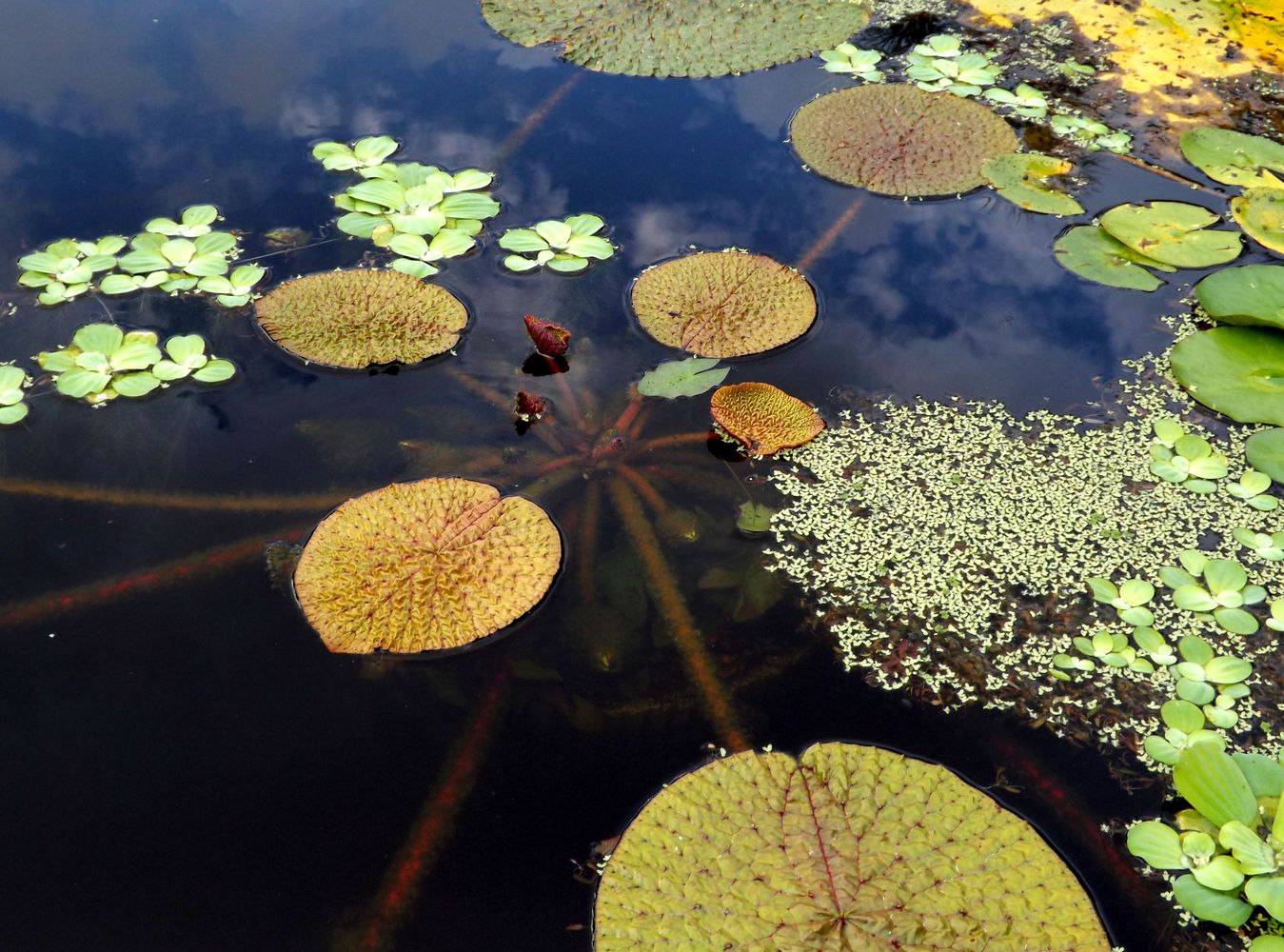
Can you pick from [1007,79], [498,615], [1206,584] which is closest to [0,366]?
[498,615]

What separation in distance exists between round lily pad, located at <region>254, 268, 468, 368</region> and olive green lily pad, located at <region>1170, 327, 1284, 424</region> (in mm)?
2282

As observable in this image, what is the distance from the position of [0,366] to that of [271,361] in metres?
A: 0.78

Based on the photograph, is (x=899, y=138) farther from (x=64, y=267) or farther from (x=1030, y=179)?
(x=64, y=267)

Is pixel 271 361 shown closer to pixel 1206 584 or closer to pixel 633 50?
pixel 633 50

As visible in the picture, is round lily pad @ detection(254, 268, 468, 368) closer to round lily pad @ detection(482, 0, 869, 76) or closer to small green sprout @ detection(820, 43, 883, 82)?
round lily pad @ detection(482, 0, 869, 76)

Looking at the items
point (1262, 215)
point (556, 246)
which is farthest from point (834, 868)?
point (1262, 215)

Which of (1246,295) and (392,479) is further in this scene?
(1246,295)

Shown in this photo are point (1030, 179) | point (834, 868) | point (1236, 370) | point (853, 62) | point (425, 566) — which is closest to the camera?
point (834, 868)

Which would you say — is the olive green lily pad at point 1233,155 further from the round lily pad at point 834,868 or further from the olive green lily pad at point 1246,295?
the round lily pad at point 834,868

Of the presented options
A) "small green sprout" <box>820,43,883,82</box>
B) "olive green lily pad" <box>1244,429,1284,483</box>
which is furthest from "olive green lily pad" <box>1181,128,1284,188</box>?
"olive green lily pad" <box>1244,429,1284,483</box>

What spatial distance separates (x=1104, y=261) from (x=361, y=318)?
8.39ft

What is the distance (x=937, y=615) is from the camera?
8.05 feet

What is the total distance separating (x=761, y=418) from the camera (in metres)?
2.84

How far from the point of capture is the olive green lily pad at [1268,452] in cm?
276
